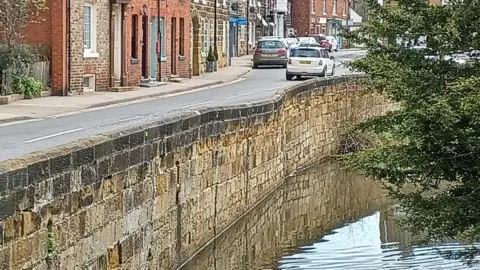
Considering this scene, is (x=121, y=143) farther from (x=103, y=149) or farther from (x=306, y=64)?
(x=306, y=64)

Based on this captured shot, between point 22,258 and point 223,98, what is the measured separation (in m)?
23.3

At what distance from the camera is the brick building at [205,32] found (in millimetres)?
45812

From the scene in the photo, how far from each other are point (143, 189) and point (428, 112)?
423 centimetres

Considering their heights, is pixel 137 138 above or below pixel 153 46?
below

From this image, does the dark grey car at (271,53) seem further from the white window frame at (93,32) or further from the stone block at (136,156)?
the stone block at (136,156)

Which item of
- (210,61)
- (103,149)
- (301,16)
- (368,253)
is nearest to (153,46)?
(210,61)

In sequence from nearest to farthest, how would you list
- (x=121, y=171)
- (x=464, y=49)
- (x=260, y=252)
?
(x=464, y=49) → (x=121, y=171) → (x=260, y=252)

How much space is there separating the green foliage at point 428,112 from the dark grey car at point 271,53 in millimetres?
42626

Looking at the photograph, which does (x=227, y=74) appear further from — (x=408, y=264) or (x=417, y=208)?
(x=417, y=208)

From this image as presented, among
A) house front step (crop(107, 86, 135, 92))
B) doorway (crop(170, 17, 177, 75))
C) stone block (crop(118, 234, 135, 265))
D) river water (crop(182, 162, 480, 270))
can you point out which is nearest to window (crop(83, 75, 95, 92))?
house front step (crop(107, 86, 135, 92))

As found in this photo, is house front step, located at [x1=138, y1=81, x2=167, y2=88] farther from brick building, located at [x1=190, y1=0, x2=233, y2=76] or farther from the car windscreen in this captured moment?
the car windscreen

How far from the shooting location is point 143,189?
1259 centimetres

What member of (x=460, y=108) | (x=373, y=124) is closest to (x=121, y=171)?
(x=373, y=124)

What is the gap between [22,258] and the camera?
8445 mm
